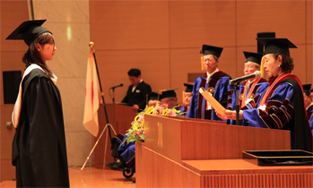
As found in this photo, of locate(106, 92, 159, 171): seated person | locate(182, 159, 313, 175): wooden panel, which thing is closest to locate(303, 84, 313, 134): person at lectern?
locate(106, 92, 159, 171): seated person

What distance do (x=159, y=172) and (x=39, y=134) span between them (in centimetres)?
121

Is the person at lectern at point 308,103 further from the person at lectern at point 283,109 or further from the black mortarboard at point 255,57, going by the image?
the person at lectern at point 283,109

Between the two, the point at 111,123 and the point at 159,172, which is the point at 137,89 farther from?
the point at 159,172

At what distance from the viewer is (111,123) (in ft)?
25.6

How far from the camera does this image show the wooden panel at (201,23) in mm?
8289

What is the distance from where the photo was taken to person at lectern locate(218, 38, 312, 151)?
3.19 m

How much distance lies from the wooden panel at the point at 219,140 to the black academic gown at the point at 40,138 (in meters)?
0.72

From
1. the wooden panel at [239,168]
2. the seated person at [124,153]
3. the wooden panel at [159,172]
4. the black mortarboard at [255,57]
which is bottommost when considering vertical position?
the seated person at [124,153]

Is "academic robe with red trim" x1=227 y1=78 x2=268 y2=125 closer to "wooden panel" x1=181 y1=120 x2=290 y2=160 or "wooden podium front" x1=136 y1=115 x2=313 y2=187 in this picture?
"wooden podium front" x1=136 y1=115 x2=313 y2=187

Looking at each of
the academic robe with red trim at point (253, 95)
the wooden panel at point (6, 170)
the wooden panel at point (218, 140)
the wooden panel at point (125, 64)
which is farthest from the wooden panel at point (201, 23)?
the wooden panel at point (218, 140)

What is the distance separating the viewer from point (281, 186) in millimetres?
2115

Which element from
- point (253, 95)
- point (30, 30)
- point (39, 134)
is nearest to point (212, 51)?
point (253, 95)

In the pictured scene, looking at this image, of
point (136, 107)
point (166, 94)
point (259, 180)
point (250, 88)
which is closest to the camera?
point (259, 180)

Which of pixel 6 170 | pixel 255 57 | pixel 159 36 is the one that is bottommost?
pixel 6 170
